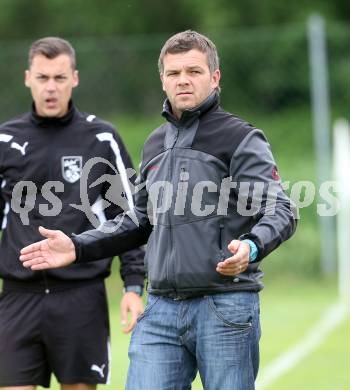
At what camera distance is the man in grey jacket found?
4.94 meters

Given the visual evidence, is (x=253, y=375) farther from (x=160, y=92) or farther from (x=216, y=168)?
(x=160, y=92)

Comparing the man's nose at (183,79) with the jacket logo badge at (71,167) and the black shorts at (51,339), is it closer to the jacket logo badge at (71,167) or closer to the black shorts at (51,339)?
the jacket logo badge at (71,167)

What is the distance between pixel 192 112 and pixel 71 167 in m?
1.41

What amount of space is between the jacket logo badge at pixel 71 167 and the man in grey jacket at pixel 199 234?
1111 mm

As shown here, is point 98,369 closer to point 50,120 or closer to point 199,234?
point 50,120

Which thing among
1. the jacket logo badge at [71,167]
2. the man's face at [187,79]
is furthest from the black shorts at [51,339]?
the man's face at [187,79]

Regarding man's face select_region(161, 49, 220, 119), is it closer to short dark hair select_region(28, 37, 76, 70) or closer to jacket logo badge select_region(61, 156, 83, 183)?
jacket logo badge select_region(61, 156, 83, 183)

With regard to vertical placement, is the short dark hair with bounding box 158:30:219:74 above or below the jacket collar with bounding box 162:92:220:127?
above

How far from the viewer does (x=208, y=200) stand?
498 cm

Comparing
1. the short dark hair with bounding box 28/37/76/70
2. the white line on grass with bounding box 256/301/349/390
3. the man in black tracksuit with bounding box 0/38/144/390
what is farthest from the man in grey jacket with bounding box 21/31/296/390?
the white line on grass with bounding box 256/301/349/390

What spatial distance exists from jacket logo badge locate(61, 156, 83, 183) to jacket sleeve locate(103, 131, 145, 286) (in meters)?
0.20

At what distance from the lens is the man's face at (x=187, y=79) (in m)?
5.12

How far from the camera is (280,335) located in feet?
37.8

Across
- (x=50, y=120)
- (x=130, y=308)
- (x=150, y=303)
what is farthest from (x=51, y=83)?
(x=150, y=303)
